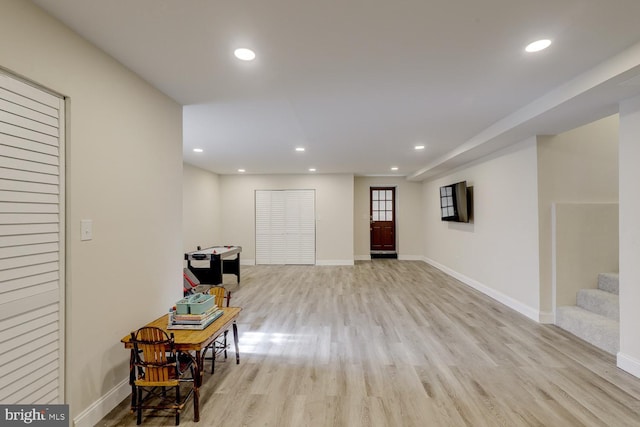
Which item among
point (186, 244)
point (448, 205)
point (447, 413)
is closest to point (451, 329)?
point (447, 413)

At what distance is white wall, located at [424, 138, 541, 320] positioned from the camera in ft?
12.3

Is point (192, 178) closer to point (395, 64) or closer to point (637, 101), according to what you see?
point (395, 64)

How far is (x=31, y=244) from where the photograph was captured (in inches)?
59.6

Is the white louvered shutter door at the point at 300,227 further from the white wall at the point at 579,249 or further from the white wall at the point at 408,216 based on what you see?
the white wall at the point at 579,249

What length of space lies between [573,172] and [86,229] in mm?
5055

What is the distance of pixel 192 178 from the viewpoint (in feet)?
21.5

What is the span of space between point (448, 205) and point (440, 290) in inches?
73.2

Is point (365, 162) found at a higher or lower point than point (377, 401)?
higher

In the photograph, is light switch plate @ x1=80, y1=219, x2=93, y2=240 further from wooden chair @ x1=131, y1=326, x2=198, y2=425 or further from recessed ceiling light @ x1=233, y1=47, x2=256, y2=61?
recessed ceiling light @ x1=233, y1=47, x2=256, y2=61

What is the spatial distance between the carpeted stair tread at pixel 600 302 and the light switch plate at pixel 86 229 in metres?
4.78

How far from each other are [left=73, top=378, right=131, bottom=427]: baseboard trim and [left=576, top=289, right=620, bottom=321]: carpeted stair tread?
463 centimetres

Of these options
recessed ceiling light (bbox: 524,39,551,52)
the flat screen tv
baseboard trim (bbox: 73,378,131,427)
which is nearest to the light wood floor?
baseboard trim (bbox: 73,378,131,427)

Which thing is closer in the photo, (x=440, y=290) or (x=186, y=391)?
(x=186, y=391)

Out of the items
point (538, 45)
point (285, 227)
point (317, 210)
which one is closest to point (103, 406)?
point (538, 45)
